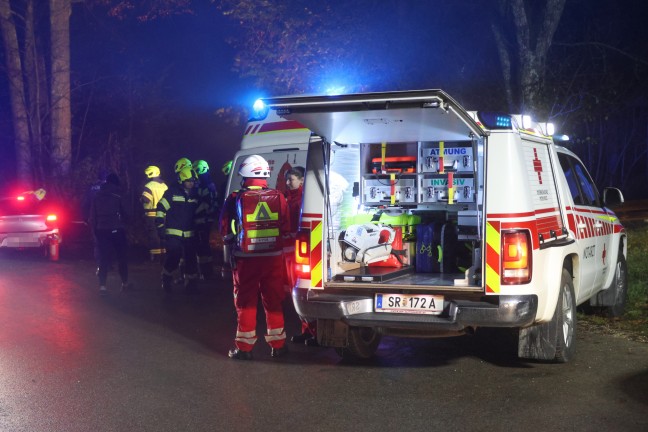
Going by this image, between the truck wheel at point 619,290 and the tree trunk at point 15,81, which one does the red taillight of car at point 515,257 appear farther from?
the tree trunk at point 15,81

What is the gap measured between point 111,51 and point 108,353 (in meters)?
25.6

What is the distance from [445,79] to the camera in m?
17.7

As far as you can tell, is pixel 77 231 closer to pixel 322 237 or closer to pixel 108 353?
pixel 108 353

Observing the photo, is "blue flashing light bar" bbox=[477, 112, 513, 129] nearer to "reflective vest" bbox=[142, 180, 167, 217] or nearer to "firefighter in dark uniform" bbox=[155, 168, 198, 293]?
"firefighter in dark uniform" bbox=[155, 168, 198, 293]

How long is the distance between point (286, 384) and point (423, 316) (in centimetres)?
116

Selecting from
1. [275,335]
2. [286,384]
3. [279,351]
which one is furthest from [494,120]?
[279,351]

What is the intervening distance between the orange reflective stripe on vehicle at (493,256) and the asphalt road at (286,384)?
2.54 ft

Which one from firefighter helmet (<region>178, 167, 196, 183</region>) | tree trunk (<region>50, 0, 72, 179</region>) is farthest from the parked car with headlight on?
tree trunk (<region>50, 0, 72, 179</region>)

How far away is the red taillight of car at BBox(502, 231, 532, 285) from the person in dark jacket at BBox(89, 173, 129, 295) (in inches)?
271

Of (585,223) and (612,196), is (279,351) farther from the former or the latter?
(612,196)

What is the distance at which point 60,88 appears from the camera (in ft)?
78.9

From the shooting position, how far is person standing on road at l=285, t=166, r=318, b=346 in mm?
7776

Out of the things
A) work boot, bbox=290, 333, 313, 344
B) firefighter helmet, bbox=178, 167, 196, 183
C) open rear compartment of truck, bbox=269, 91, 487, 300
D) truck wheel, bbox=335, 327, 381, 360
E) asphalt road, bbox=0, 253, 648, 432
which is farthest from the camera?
firefighter helmet, bbox=178, 167, 196, 183

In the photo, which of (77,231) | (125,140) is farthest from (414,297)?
(125,140)
